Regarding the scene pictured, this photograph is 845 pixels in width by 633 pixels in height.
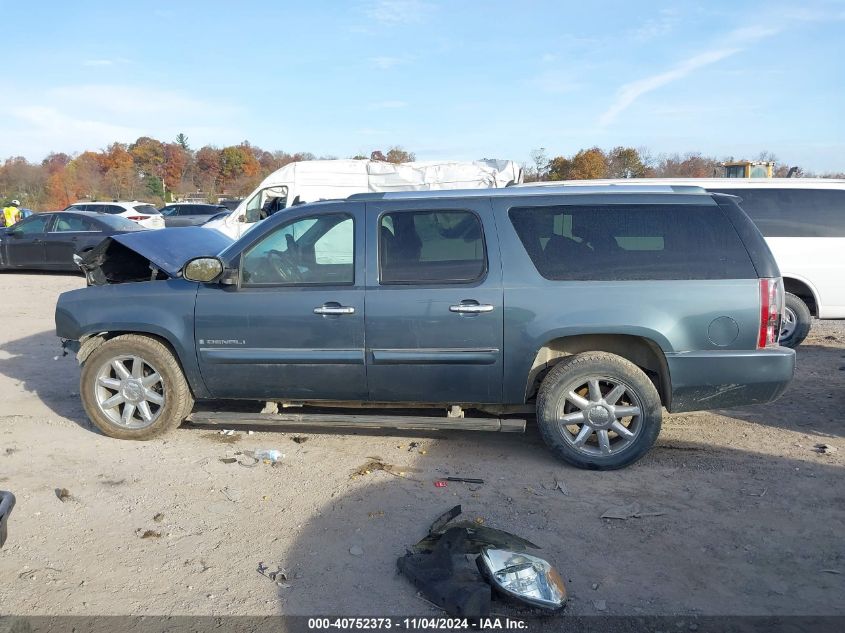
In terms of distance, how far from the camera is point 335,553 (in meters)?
3.60

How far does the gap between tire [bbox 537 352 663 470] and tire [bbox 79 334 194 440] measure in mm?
2716

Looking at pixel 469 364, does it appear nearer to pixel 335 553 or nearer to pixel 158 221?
pixel 335 553

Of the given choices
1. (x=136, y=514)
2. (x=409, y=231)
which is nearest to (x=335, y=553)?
(x=136, y=514)

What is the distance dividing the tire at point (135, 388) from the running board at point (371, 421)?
23cm

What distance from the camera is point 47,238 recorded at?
15.5m

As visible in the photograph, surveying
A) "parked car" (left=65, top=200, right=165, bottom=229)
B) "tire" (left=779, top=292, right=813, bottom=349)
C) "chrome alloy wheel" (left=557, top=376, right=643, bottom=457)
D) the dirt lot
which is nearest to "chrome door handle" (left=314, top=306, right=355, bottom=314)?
the dirt lot

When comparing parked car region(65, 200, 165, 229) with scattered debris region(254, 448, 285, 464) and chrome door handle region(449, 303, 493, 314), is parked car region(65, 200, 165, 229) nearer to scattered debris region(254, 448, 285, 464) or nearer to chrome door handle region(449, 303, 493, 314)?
scattered debris region(254, 448, 285, 464)

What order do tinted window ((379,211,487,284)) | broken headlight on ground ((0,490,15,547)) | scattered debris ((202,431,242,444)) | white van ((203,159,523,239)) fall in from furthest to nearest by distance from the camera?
white van ((203,159,523,239)), scattered debris ((202,431,242,444)), tinted window ((379,211,487,284)), broken headlight on ground ((0,490,15,547))

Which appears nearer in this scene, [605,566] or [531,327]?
[605,566]

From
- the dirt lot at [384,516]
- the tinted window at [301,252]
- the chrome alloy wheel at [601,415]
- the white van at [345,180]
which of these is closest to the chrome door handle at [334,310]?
the tinted window at [301,252]

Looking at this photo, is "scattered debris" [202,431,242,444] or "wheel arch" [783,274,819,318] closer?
"scattered debris" [202,431,242,444]

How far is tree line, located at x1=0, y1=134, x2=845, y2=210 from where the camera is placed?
120 feet

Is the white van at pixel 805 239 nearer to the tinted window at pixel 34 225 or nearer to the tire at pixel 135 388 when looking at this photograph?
the tire at pixel 135 388

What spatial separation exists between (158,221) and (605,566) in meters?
20.8
